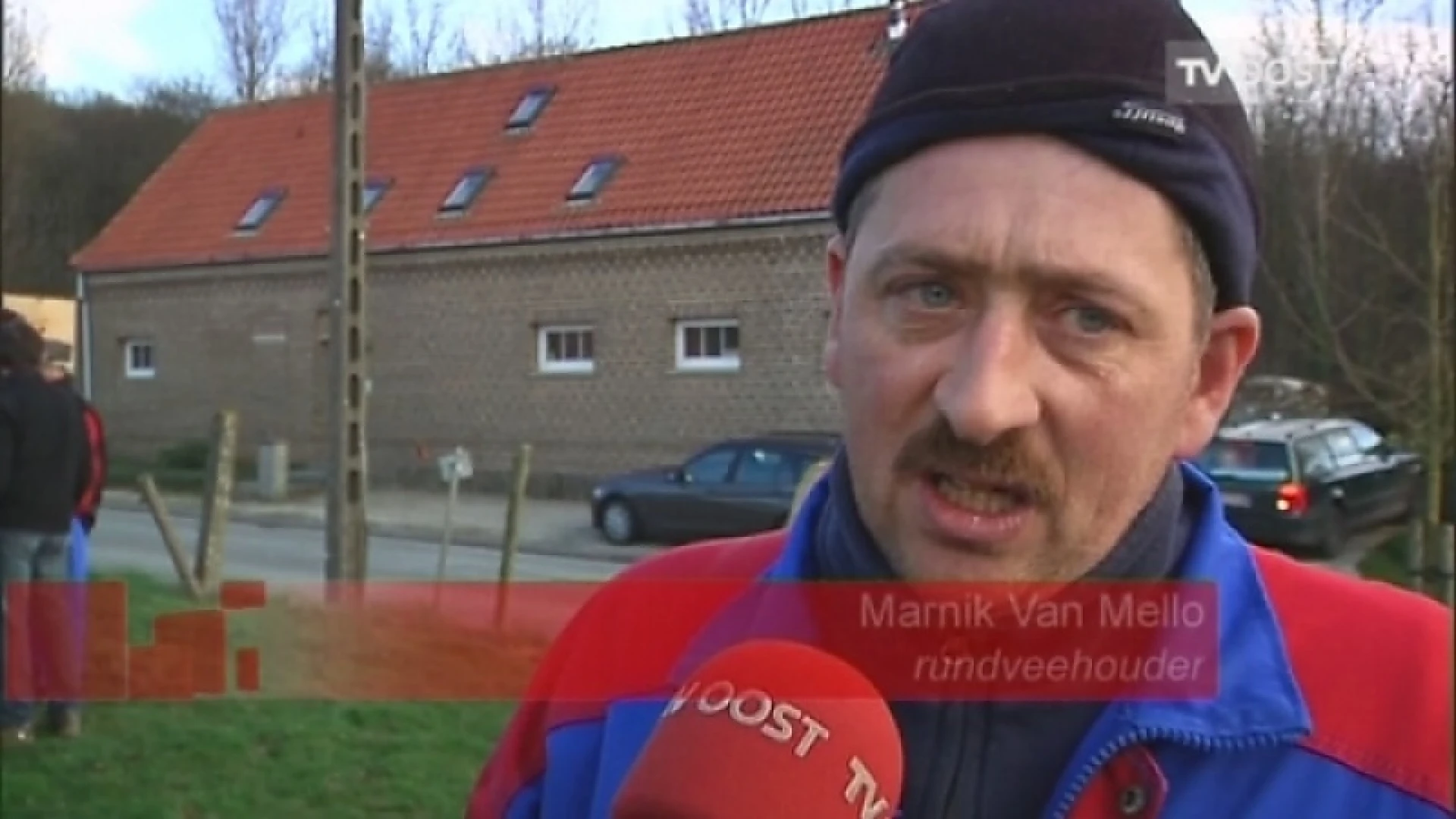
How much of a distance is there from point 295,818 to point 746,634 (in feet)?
10.1

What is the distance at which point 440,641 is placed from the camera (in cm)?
193

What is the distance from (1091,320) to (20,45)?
182 centimetres

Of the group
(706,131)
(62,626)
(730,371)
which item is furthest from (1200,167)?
(62,626)

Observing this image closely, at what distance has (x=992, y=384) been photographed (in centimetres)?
66

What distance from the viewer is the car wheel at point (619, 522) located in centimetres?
350

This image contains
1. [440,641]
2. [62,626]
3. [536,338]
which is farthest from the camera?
[62,626]

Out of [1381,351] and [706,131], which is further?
[706,131]

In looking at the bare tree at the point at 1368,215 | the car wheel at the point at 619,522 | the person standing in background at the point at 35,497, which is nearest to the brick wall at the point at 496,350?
the car wheel at the point at 619,522

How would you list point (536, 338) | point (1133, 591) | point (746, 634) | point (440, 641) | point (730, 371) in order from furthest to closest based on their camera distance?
1. point (536, 338)
2. point (730, 371)
3. point (440, 641)
4. point (746, 634)
5. point (1133, 591)

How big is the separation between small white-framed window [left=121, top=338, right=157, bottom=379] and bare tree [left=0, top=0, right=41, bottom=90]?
2234 millimetres

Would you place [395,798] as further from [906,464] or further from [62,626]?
[906,464]

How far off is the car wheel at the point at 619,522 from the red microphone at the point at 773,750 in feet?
8.21

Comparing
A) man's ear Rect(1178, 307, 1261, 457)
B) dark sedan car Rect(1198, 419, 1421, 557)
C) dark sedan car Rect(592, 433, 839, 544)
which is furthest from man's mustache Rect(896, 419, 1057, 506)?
dark sedan car Rect(592, 433, 839, 544)
